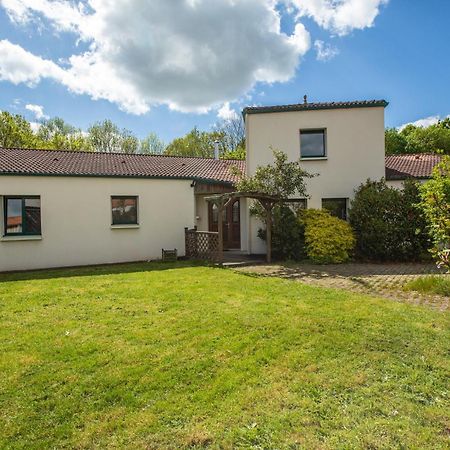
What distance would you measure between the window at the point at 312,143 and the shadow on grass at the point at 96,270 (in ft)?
23.9

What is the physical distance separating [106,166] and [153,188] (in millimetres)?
2479

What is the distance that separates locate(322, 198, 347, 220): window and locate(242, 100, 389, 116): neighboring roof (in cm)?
419

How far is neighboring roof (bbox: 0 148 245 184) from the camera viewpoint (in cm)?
1190

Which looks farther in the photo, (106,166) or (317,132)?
(317,132)

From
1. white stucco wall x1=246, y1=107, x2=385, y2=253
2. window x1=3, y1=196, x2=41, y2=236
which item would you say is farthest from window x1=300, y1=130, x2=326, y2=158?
window x1=3, y1=196, x2=41, y2=236

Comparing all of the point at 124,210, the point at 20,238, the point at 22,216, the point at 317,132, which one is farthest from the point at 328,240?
the point at 22,216

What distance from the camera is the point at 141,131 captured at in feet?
132

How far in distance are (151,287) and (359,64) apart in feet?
33.6

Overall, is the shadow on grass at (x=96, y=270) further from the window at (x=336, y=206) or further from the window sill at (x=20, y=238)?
the window at (x=336, y=206)

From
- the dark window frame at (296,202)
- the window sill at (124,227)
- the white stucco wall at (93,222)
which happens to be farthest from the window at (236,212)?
the window sill at (124,227)

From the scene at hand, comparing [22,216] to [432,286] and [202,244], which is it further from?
[432,286]

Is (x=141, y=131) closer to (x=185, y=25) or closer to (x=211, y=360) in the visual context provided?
(x=185, y=25)

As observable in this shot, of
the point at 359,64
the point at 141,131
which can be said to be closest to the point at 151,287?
the point at 359,64

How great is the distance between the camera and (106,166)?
1381cm
